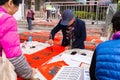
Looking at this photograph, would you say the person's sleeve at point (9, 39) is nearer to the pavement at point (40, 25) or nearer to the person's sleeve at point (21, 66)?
the person's sleeve at point (21, 66)

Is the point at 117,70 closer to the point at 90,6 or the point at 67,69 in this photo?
the point at 67,69

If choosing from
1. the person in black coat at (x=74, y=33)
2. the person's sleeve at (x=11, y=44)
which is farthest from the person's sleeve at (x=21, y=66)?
the person in black coat at (x=74, y=33)

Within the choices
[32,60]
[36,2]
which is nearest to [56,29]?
[32,60]

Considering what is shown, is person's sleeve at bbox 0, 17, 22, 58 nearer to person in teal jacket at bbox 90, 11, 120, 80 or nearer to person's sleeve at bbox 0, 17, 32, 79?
person's sleeve at bbox 0, 17, 32, 79

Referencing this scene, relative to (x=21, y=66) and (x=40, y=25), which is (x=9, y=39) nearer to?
(x=21, y=66)

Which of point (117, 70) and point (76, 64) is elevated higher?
point (117, 70)

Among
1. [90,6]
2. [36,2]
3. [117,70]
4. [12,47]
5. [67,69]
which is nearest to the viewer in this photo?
[117,70]

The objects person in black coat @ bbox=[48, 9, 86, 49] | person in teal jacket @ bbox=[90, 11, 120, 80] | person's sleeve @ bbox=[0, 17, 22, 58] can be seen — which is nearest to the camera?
person in teal jacket @ bbox=[90, 11, 120, 80]

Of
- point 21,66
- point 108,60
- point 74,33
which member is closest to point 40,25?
point 74,33

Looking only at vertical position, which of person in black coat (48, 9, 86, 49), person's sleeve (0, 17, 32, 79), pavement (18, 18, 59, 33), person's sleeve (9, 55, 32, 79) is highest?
person's sleeve (0, 17, 32, 79)

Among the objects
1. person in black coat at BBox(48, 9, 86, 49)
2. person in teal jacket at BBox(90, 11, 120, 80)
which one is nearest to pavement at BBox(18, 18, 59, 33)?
person in black coat at BBox(48, 9, 86, 49)

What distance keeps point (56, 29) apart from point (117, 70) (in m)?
3.20

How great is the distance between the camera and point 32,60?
3.58 m

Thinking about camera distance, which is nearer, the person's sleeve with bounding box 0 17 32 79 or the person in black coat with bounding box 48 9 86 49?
the person's sleeve with bounding box 0 17 32 79
